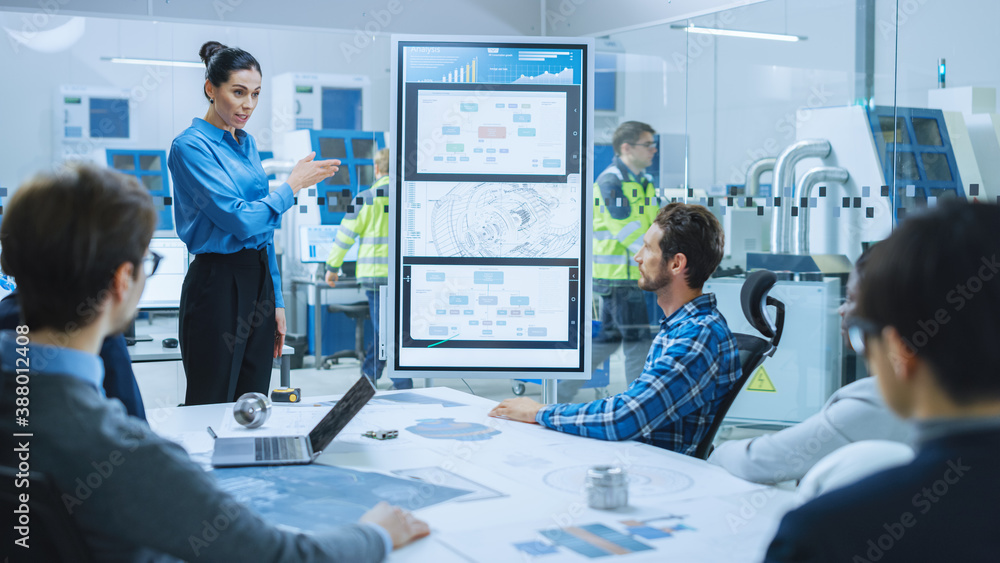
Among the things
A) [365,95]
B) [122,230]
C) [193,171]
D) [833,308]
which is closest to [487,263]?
[193,171]

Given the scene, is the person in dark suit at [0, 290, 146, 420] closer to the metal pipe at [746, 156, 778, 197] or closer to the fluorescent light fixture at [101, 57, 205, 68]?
the fluorescent light fixture at [101, 57, 205, 68]

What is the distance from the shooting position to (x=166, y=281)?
4449 mm

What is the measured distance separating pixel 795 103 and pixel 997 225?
12.9 feet

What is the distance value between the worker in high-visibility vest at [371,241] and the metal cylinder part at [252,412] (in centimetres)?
291

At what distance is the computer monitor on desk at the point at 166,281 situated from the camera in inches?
172

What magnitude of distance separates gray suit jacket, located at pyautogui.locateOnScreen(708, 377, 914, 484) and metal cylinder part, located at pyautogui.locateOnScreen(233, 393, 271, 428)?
1.12m

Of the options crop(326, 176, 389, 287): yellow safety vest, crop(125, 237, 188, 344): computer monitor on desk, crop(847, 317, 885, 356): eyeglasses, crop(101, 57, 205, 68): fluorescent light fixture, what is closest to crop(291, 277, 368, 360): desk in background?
crop(326, 176, 389, 287): yellow safety vest

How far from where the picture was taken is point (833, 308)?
453cm

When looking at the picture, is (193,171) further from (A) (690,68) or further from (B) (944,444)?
(A) (690,68)

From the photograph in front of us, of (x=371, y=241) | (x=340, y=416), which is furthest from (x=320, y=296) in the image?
(x=340, y=416)

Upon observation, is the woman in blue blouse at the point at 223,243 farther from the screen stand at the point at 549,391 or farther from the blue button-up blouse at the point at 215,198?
the screen stand at the point at 549,391

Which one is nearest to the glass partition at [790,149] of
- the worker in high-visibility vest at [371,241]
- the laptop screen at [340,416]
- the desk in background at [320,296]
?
the worker in high-visibility vest at [371,241]

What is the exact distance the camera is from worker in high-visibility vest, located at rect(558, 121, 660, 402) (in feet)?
16.7

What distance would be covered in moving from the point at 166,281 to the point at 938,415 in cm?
416
